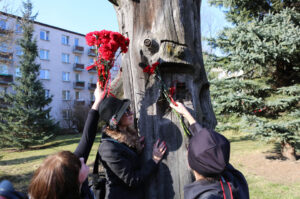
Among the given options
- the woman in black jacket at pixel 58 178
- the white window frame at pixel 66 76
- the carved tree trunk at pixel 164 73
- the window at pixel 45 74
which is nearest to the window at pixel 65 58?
the white window frame at pixel 66 76

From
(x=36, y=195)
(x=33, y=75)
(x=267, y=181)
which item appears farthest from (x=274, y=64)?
(x=33, y=75)

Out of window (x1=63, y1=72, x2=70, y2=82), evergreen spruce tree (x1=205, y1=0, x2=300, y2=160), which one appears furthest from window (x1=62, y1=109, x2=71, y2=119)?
evergreen spruce tree (x1=205, y1=0, x2=300, y2=160)

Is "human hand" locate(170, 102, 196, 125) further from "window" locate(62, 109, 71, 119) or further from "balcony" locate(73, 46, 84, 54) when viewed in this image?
"balcony" locate(73, 46, 84, 54)

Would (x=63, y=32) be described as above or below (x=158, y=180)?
above

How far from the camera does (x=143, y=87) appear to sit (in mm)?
2217

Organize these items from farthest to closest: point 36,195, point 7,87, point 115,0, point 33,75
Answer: point 7,87 < point 33,75 < point 115,0 < point 36,195

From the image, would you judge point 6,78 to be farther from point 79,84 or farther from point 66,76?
point 79,84

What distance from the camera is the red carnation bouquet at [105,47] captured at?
2.02m

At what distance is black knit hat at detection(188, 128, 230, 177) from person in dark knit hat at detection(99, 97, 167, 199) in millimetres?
577

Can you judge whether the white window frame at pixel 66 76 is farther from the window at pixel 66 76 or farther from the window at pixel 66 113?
the window at pixel 66 113

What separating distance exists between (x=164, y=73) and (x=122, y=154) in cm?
93

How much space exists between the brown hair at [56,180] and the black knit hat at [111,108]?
770 millimetres

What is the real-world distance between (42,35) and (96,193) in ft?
101

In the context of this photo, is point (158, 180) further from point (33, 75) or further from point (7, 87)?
point (7, 87)
